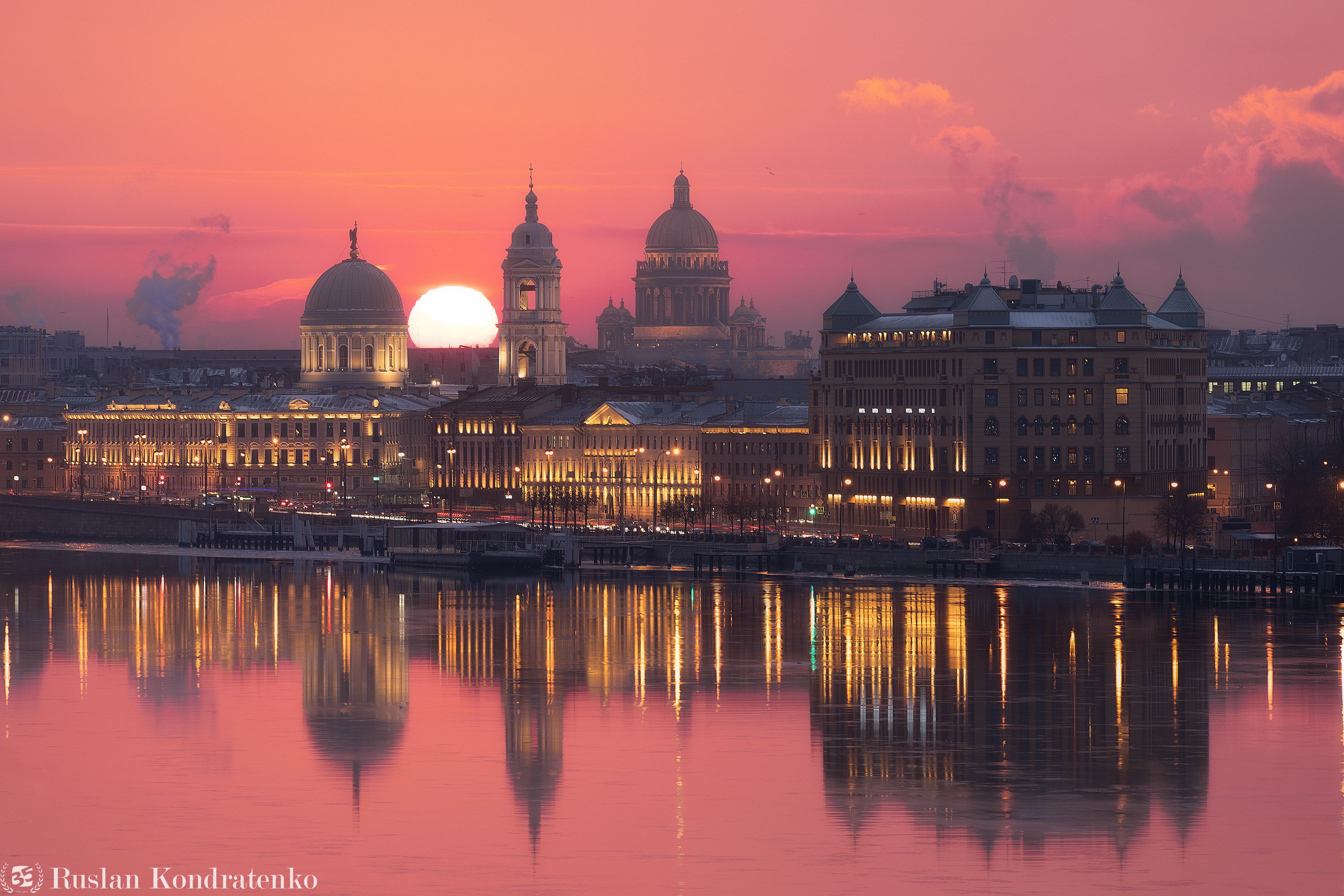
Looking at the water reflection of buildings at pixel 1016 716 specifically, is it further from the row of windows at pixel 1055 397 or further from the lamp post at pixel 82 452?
the lamp post at pixel 82 452

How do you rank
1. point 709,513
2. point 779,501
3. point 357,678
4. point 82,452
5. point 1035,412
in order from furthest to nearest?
point 82,452 → point 709,513 → point 779,501 → point 1035,412 → point 357,678

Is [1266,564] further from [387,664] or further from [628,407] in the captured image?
[628,407]

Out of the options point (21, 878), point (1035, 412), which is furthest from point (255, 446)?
point (21, 878)

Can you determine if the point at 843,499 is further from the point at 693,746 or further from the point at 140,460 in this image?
the point at 693,746

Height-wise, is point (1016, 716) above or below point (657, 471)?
below

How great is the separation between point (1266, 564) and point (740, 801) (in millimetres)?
48895

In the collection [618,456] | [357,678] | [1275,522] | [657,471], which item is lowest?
[357,678]

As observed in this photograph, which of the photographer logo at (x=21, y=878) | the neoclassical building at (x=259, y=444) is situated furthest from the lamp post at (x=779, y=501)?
the photographer logo at (x=21, y=878)

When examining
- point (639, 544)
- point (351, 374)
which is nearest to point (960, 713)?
point (639, 544)

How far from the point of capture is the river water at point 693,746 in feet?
154

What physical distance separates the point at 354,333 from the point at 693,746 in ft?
457

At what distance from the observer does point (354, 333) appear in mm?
195375

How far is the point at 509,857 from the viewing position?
46906 mm

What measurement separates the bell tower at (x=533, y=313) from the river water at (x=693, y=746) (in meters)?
99.9
